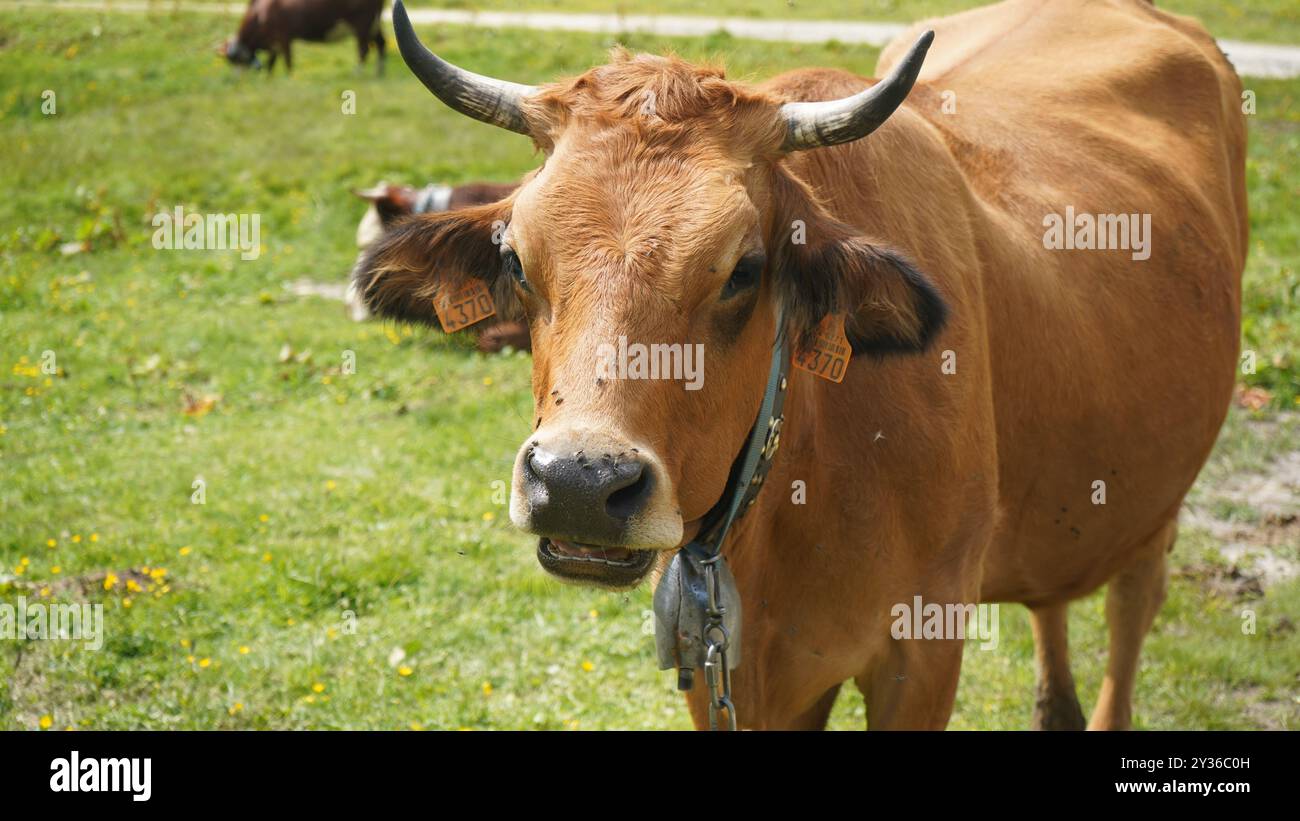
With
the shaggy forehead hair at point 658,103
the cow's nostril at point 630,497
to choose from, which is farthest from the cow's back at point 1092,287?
the cow's nostril at point 630,497

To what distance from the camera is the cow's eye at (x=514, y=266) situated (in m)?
3.25

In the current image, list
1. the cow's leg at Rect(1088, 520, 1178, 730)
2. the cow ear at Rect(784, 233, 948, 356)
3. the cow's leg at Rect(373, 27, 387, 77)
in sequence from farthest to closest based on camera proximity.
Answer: the cow's leg at Rect(373, 27, 387, 77) < the cow's leg at Rect(1088, 520, 1178, 730) < the cow ear at Rect(784, 233, 948, 356)

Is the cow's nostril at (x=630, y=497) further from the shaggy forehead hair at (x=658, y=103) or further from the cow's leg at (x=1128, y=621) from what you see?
the cow's leg at (x=1128, y=621)

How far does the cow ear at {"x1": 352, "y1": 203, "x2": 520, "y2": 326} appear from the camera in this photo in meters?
3.65

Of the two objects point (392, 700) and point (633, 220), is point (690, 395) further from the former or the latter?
point (392, 700)

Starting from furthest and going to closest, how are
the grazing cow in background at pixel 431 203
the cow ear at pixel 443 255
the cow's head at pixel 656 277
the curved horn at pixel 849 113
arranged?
the grazing cow in background at pixel 431 203 < the cow ear at pixel 443 255 < the curved horn at pixel 849 113 < the cow's head at pixel 656 277

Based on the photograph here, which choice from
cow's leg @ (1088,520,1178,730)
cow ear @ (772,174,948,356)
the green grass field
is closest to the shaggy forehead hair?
cow ear @ (772,174,948,356)

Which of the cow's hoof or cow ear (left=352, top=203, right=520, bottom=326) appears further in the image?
the cow's hoof

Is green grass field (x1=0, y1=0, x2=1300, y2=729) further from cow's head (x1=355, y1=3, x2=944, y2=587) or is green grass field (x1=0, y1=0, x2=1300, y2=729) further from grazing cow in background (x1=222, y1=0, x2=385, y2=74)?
grazing cow in background (x1=222, y1=0, x2=385, y2=74)

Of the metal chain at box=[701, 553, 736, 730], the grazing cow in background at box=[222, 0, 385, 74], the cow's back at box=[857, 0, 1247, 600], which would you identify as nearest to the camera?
the metal chain at box=[701, 553, 736, 730]

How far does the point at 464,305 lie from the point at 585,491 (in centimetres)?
126

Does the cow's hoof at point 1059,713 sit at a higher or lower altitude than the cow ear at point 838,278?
lower

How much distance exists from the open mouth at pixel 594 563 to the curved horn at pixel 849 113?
3.90 feet

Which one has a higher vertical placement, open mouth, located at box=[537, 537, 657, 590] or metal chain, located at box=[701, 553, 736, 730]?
open mouth, located at box=[537, 537, 657, 590]
